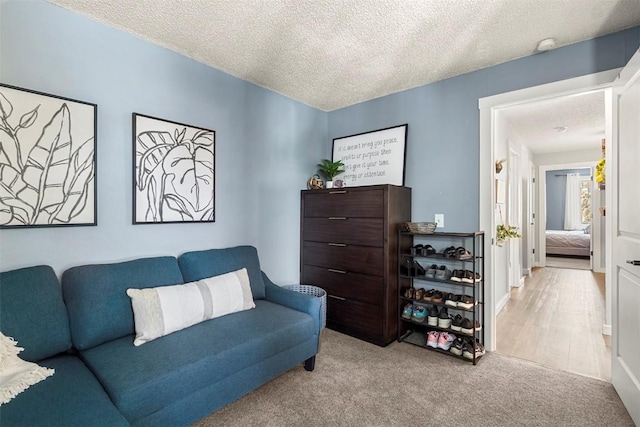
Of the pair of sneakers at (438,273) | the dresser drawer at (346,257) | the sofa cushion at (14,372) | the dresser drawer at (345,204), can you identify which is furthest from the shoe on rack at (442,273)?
→ the sofa cushion at (14,372)

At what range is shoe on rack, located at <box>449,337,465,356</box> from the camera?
94.0 inches

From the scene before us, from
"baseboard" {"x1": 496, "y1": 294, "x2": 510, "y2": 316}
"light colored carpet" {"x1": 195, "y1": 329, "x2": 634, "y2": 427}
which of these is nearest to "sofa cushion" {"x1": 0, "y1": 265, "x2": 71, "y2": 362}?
"light colored carpet" {"x1": 195, "y1": 329, "x2": 634, "y2": 427}

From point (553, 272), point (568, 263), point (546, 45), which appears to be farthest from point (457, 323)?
point (568, 263)

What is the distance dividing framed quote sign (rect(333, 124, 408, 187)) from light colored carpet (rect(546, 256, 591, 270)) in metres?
5.49

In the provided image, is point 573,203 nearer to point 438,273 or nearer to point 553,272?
point 553,272

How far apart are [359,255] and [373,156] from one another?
113cm

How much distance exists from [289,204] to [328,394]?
6.13 feet

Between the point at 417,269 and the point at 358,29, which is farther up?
the point at 358,29

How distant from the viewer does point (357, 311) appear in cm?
277

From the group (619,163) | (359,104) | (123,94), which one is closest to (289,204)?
(359,104)

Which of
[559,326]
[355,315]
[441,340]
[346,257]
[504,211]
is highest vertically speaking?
[504,211]

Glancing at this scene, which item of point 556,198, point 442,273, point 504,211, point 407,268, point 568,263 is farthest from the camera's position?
point 556,198

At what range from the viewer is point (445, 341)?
8.12ft

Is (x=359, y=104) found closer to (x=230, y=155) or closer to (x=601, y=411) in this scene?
(x=230, y=155)
